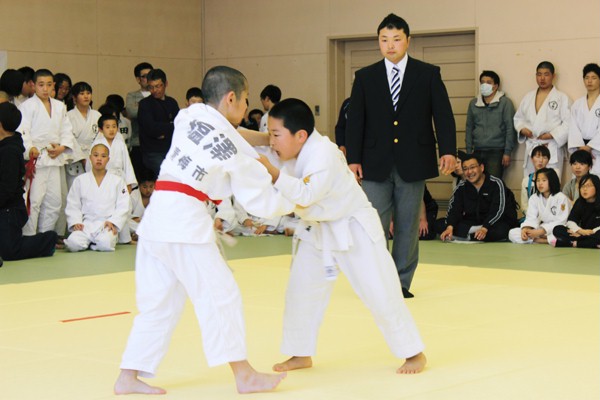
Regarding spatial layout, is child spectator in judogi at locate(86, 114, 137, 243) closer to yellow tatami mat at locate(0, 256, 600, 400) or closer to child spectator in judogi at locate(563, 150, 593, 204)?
yellow tatami mat at locate(0, 256, 600, 400)

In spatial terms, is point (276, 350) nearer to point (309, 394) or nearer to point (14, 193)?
point (309, 394)

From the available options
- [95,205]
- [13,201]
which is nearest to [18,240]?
[13,201]

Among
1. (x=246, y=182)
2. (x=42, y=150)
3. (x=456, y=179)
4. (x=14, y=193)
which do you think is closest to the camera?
(x=246, y=182)

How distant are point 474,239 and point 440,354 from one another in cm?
532

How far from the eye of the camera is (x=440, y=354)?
3943 millimetres

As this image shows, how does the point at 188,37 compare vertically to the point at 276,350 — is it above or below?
above

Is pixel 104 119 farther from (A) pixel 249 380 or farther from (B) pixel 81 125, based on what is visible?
(A) pixel 249 380

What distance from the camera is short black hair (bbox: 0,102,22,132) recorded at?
295 inches

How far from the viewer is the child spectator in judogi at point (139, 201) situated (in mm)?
9195

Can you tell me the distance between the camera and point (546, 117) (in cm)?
996

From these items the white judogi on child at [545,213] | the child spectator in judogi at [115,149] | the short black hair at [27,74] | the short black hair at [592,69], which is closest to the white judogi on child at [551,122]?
A: the short black hair at [592,69]

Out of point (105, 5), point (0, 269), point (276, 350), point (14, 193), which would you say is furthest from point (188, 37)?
point (276, 350)

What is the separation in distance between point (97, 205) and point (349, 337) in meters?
4.75

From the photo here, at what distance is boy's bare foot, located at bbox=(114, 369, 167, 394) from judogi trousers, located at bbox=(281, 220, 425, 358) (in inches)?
24.4
